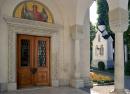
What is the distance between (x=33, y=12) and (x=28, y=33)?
3.76ft

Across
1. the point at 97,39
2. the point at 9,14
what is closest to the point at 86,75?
the point at 9,14

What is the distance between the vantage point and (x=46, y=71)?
36.4ft

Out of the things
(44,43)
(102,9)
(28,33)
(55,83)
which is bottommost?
(55,83)

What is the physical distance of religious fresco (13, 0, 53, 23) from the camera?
33.4 ft

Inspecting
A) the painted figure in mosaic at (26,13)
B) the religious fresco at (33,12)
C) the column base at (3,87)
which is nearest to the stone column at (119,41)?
the religious fresco at (33,12)

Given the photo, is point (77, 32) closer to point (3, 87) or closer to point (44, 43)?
point (44, 43)

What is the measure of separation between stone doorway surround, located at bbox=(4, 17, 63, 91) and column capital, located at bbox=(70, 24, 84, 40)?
2.32 feet

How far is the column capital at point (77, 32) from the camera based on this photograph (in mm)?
11156

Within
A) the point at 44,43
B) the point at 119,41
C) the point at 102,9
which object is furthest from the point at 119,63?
the point at 102,9

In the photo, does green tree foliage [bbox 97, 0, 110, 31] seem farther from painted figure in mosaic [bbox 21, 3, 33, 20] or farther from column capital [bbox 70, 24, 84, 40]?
painted figure in mosaic [bbox 21, 3, 33, 20]

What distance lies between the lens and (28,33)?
10.3 meters

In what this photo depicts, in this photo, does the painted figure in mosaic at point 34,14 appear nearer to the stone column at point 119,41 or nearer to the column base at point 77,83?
the column base at point 77,83

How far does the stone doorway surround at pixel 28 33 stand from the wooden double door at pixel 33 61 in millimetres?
318

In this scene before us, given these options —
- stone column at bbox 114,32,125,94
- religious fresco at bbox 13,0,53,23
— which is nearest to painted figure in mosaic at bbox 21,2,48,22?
religious fresco at bbox 13,0,53,23
